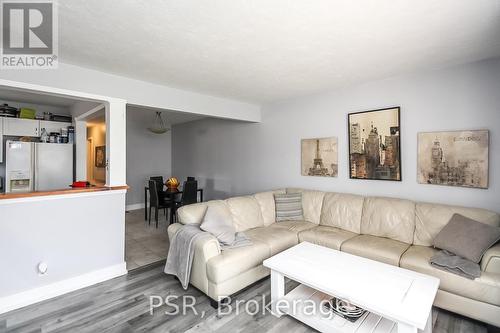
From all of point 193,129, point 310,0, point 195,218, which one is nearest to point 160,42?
point 310,0

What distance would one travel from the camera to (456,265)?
2072 millimetres

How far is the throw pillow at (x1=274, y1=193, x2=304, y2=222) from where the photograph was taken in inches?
143

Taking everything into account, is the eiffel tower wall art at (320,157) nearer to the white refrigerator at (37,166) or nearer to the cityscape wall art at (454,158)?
the cityscape wall art at (454,158)

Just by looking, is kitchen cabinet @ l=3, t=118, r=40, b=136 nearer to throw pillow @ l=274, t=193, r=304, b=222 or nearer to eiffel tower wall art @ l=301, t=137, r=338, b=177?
throw pillow @ l=274, t=193, r=304, b=222

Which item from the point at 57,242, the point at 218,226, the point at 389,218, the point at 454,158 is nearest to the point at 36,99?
the point at 57,242

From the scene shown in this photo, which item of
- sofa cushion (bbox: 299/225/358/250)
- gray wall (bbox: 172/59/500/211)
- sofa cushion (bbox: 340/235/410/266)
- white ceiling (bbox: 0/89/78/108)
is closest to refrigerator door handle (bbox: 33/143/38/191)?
white ceiling (bbox: 0/89/78/108)

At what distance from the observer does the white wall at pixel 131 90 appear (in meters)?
2.47

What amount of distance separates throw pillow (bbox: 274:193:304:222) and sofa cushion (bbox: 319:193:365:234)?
350 mm

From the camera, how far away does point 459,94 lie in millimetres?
2721

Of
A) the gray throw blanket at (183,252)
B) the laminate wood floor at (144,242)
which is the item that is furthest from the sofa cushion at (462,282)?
the laminate wood floor at (144,242)

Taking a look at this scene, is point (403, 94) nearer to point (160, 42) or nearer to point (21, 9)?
point (160, 42)

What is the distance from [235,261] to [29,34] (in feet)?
8.55

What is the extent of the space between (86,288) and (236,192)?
319cm

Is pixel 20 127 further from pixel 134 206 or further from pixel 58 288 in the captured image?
pixel 134 206
